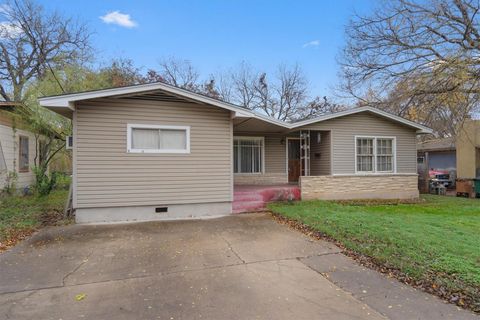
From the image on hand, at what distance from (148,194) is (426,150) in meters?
18.9

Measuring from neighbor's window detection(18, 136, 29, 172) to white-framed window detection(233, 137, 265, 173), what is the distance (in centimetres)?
888

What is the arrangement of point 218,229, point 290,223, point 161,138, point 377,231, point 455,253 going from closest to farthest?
1. point 455,253
2. point 377,231
3. point 218,229
4. point 290,223
5. point 161,138

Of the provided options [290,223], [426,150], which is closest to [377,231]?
[290,223]

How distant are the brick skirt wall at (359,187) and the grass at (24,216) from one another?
754cm

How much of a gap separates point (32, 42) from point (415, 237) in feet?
77.6

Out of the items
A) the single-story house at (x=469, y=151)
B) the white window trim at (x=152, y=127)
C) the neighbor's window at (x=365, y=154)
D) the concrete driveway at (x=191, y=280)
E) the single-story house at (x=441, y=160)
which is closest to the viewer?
the concrete driveway at (x=191, y=280)

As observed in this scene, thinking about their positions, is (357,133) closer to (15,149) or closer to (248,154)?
(248,154)

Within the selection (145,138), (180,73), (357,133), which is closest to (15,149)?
(145,138)

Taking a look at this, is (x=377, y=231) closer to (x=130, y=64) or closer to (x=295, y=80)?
(x=130, y=64)

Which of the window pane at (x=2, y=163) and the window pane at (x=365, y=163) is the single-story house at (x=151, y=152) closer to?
the window pane at (x=365, y=163)

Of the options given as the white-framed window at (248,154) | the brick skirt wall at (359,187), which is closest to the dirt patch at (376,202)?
the brick skirt wall at (359,187)

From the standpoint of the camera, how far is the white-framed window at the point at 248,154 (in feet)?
39.4

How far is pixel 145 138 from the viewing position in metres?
7.69

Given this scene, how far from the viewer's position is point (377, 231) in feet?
19.5
